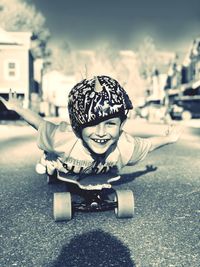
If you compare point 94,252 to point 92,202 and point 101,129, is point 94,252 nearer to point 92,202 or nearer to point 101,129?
point 92,202

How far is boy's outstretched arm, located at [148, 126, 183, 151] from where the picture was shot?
3.85 metres

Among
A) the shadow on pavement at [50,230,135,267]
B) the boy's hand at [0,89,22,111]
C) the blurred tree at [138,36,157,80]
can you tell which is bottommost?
Result: the shadow on pavement at [50,230,135,267]

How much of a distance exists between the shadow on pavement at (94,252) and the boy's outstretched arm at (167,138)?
122cm

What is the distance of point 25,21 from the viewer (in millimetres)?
55531

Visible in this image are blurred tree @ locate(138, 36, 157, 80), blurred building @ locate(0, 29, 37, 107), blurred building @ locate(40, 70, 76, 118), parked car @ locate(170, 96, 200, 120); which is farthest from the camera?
blurred tree @ locate(138, 36, 157, 80)

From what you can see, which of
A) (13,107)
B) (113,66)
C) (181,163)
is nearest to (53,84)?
(181,163)

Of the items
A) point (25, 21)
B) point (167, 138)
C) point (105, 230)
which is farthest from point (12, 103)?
point (25, 21)

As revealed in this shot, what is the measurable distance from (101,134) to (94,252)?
1.05 meters

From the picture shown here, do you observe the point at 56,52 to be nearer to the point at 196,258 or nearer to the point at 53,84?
the point at 53,84

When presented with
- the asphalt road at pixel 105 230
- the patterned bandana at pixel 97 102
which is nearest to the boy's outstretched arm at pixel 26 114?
the patterned bandana at pixel 97 102

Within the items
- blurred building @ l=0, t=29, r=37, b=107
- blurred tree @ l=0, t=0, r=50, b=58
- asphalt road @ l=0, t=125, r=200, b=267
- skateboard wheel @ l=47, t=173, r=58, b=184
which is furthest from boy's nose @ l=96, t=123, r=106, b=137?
blurred tree @ l=0, t=0, r=50, b=58

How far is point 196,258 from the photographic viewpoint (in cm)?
260

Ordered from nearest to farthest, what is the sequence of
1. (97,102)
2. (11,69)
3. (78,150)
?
(97,102) → (78,150) → (11,69)

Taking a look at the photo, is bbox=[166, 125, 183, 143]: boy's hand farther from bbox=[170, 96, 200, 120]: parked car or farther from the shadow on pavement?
bbox=[170, 96, 200, 120]: parked car
